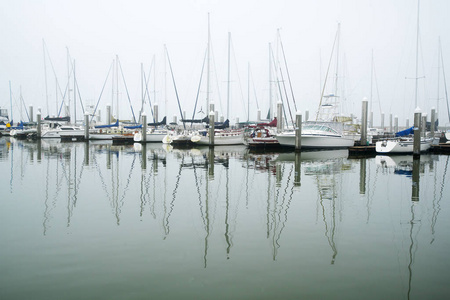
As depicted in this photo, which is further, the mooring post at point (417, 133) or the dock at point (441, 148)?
the dock at point (441, 148)

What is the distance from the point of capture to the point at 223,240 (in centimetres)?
791

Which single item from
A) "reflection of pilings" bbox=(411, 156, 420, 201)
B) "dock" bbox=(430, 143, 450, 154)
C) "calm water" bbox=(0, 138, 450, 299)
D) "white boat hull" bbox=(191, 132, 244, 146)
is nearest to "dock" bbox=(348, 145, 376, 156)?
"dock" bbox=(430, 143, 450, 154)

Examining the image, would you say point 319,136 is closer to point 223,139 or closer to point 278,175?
point 223,139

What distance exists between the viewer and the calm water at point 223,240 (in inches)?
225

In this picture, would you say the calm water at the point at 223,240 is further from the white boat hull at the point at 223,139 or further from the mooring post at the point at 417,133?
the white boat hull at the point at 223,139

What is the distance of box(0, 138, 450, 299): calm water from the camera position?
573 cm

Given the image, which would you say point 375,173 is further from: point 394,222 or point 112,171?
Answer: point 112,171

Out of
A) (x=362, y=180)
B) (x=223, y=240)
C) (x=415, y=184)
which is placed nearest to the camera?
(x=223, y=240)

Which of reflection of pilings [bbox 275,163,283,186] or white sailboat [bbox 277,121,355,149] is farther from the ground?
white sailboat [bbox 277,121,355,149]

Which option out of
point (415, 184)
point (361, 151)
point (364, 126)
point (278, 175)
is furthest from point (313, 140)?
point (415, 184)

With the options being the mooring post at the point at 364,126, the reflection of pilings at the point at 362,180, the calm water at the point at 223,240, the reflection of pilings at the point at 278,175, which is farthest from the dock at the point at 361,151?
the calm water at the point at 223,240

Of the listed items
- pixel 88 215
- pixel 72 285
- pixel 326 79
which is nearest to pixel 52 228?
pixel 88 215

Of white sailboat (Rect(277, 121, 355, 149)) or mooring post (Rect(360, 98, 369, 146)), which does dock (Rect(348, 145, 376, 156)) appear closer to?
mooring post (Rect(360, 98, 369, 146))

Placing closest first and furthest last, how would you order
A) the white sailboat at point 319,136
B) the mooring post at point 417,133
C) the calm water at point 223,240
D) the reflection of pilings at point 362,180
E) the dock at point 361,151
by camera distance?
the calm water at point 223,240
the reflection of pilings at point 362,180
the mooring post at point 417,133
the dock at point 361,151
the white sailboat at point 319,136
